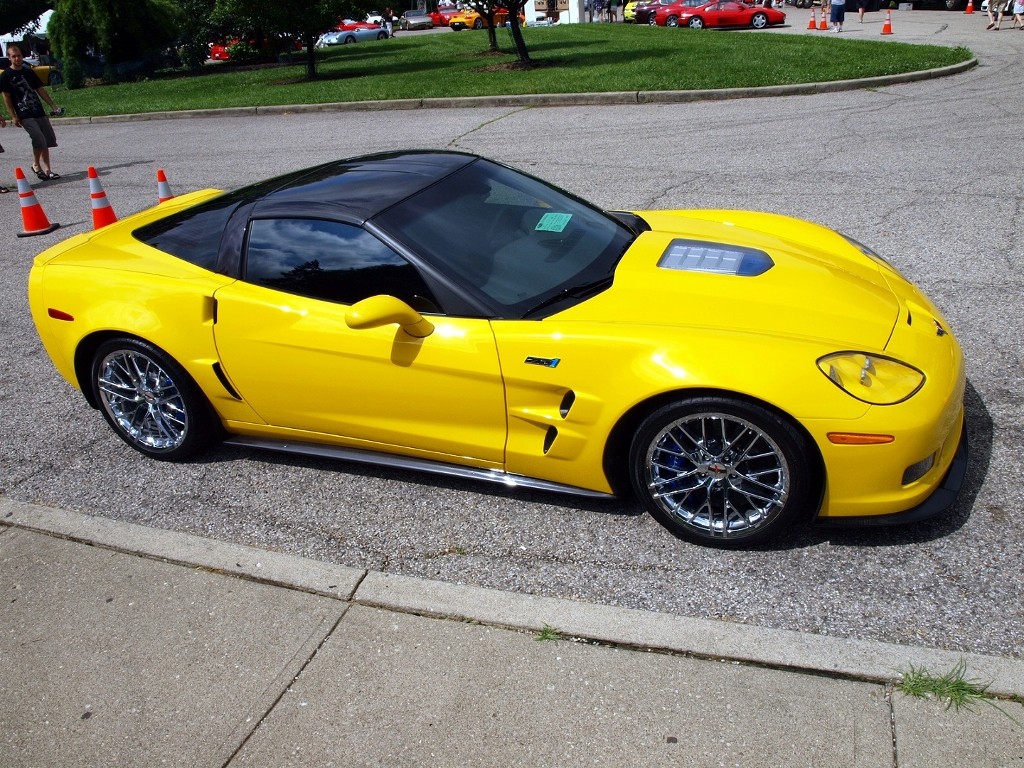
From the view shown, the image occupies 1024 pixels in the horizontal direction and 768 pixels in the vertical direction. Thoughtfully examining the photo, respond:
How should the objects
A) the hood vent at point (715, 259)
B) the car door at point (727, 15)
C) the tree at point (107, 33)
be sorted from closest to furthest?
the hood vent at point (715, 259) → the tree at point (107, 33) → the car door at point (727, 15)

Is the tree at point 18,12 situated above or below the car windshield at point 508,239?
above

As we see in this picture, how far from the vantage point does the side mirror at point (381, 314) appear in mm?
3385

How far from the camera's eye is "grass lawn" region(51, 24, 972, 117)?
50.5 feet

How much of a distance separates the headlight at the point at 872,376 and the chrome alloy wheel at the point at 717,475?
0.32 meters

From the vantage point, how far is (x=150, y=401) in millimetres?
4418

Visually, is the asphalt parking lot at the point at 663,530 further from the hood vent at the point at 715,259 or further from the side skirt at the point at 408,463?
the hood vent at the point at 715,259

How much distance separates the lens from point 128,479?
439 cm

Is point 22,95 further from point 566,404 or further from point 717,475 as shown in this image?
point 717,475

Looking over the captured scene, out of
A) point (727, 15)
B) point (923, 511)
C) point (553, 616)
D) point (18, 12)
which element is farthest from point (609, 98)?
point (18, 12)

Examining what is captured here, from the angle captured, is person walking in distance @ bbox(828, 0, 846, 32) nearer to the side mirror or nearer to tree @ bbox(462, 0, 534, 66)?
tree @ bbox(462, 0, 534, 66)

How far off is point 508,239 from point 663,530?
1394 millimetres

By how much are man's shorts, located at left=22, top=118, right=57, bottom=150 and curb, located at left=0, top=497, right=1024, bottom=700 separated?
30.5 ft

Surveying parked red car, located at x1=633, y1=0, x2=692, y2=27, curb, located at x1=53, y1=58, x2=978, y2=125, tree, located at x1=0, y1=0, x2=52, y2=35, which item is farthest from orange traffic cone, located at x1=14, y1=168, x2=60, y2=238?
tree, located at x1=0, y1=0, x2=52, y2=35

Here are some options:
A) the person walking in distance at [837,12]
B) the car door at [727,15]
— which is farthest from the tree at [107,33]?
the person walking in distance at [837,12]
